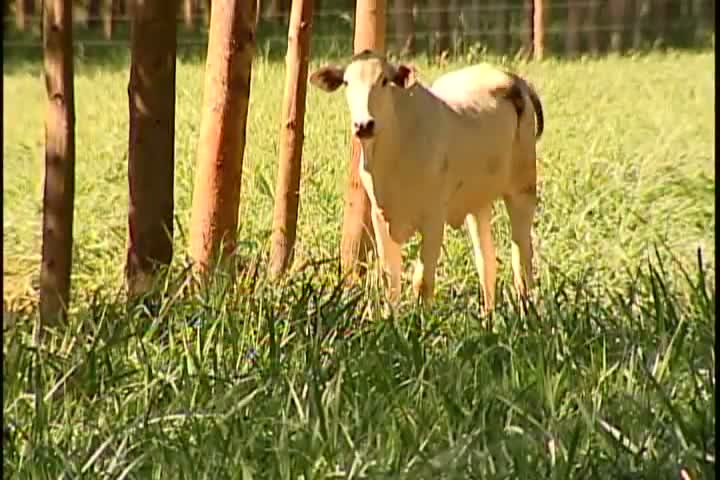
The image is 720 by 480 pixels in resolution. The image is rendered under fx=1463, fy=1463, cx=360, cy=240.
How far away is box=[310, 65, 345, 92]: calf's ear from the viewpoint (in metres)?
3.54

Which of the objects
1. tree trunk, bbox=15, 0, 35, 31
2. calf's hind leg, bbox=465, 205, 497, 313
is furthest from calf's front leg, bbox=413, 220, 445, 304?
tree trunk, bbox=15, 0, 35, 31

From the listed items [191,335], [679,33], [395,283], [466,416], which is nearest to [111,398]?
[191,335]

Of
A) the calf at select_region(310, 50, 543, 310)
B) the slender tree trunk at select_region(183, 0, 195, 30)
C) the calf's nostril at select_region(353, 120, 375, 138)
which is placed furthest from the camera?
the slender tree trunk at select_region(183, 0, 195, 30)

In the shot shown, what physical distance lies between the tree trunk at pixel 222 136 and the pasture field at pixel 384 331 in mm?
77

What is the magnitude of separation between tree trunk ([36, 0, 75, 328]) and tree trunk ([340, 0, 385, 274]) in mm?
757

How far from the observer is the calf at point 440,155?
356 centimetres

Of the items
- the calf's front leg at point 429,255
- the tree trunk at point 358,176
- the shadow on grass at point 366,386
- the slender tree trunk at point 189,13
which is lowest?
the shadow on grass at point 366,386

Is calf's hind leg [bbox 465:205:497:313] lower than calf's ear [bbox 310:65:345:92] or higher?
lower

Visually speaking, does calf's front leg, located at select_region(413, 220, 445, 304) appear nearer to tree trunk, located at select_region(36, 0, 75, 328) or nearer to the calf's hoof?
the calf's hoof

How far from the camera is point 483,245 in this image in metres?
3.98

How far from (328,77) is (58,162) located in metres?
0.68

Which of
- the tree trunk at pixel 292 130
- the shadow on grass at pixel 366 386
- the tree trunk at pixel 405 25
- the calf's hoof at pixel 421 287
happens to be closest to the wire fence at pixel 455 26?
the tree trunk at pixel 405 25

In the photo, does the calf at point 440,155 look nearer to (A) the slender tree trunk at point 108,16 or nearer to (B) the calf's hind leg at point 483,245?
(B) the calf's hind leg at point 483,245

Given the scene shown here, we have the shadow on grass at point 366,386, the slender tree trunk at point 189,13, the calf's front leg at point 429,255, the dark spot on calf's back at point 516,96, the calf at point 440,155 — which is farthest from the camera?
the slender tree trunk at point 189,13
